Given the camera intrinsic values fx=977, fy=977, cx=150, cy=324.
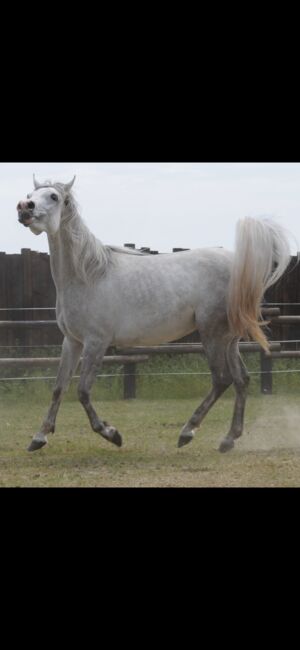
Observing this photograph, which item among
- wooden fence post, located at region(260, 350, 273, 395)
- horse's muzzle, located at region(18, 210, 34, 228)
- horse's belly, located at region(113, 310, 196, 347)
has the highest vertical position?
horse's muzzle, located at region(18, 210, 34, 228)

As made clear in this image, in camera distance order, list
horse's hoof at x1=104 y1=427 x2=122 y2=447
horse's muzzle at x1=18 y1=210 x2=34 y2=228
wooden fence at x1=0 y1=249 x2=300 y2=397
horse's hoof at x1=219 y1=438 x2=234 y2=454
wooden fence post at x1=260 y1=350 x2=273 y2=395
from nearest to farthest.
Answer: horse's muzzle at x1=18 y1=210 x2=34 y2=228, horse's hoof at x1=104 y1=427 x2=122 y2=447, horse's hoof at x1=219 y1=438 x2=234 y2=454, wooden fence at x1=0 y1=249 x2=300 y2=397, wooden fence post at x1=260 y1=350 x2=273 y2=395

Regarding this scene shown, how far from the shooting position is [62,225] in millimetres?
7980

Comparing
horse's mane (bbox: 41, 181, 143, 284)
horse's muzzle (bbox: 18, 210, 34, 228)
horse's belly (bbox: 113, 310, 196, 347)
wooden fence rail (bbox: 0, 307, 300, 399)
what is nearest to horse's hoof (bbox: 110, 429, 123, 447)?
horse's belly (bbox: 113, 310, 196, 347)

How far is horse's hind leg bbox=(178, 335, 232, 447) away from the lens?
818cm

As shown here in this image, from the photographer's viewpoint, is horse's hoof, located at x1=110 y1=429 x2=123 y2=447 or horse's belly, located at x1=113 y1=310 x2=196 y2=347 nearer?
horse's hoof, located at x1=110 y1=429 x2=123 y2=447

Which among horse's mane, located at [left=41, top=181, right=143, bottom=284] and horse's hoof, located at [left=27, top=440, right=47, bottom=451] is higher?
horse's mane, located at [left=41, top=181, right=143, bottom=284]

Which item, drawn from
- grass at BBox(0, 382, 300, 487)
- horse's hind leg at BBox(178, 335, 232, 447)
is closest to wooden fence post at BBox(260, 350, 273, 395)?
grass at BBox(0, 382, 300, 487)

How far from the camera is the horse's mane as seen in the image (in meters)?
7.96

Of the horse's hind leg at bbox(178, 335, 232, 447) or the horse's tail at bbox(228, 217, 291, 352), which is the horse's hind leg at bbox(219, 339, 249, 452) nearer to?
the horse's hind leg at bbox(178, 335, 232, 447)

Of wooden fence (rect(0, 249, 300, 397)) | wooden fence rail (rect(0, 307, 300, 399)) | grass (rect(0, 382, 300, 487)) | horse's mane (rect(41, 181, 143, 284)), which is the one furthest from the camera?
wooden fence (rect(0, 249, 300, 397))

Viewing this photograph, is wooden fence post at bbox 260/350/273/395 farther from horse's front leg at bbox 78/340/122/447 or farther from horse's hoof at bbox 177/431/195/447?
horse's front leg at bbox 78/340/122/447

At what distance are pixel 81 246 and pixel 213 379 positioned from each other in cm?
158

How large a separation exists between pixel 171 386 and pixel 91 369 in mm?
4968

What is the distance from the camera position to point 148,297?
26.3 ft
